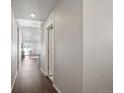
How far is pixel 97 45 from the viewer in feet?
5.73

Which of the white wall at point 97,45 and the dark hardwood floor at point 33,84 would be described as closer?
the white wall at point 97,45

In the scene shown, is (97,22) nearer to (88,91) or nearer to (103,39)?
(103,39)

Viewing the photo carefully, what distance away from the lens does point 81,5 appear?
175cm

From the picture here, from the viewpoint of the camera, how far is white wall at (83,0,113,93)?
5.58 feet

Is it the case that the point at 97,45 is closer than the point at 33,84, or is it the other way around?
the point at 97,45

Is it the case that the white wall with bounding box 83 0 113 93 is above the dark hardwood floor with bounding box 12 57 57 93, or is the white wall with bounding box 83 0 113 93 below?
above

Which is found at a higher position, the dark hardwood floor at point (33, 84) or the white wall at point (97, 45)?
the white wall at point (97, 45)

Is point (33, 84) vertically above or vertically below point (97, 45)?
below

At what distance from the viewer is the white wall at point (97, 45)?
67.0 inches

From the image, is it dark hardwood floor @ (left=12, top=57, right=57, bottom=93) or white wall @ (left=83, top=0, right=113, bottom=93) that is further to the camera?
dark hardwood floor @ (left=12, top=57, right=57, bottom=93)
